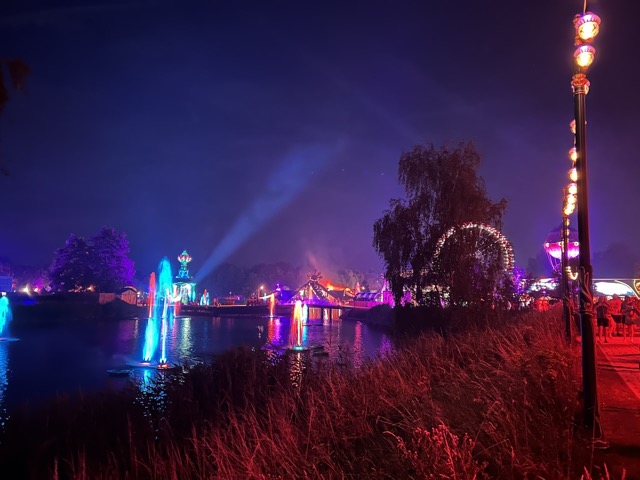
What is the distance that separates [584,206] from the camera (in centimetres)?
664

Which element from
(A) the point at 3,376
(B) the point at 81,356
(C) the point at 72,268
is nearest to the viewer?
(A) the point at 3,376

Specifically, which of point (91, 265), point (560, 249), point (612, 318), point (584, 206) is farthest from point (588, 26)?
point (91, 265)

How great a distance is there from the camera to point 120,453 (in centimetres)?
803

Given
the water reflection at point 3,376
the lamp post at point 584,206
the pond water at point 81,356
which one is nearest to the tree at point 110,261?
the pond water at point 81,356

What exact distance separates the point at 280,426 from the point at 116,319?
70.8 m

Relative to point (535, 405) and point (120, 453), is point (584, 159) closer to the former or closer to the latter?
point (535, 405)

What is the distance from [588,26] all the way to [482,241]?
23.4m

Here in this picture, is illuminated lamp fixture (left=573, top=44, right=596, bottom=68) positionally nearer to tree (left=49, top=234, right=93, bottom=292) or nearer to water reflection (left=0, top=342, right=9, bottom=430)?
water reflection (left=0, top=342, right=9, bottom=430)

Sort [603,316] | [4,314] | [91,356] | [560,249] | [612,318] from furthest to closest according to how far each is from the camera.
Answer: [4,314] < [91,356] < [560,249] < [612,318] < [603,316]

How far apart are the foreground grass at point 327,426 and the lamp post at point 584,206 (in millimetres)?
558

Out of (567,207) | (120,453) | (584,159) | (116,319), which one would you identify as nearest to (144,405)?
(120,453)

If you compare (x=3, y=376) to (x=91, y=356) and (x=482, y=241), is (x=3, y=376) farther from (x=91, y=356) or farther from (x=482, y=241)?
(x=482, y=241)

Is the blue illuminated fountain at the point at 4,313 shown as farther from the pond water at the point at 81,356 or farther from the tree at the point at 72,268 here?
the tree at the point at 72,268

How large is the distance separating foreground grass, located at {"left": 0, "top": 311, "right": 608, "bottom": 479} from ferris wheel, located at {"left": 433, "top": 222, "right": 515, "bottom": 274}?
16.1 m
